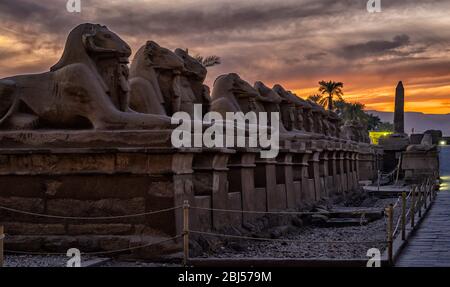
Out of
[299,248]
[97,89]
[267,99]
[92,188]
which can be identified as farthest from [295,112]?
[92,188]

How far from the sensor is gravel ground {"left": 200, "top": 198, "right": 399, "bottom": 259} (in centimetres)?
1116

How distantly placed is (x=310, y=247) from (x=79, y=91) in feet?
14.7

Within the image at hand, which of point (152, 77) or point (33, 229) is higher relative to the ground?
point (152, 77)

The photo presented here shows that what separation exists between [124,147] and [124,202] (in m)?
0.75

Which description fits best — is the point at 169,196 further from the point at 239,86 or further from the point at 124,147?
the point at 239,86

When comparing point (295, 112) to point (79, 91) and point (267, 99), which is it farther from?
point (79, 91)

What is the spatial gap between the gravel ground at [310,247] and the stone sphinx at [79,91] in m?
2.50

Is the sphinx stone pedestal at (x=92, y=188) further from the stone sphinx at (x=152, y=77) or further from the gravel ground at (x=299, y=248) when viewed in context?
the stone sphinx at (x=152, y=77)

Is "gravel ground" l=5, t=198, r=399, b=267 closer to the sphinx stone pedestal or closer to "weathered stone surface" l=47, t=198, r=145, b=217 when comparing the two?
the sphinx stone pedestal

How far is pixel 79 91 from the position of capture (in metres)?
10.7

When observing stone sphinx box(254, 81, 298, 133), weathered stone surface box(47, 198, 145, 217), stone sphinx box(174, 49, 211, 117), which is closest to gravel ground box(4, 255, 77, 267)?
weathered stone surface box(47, 198, 145, 217)

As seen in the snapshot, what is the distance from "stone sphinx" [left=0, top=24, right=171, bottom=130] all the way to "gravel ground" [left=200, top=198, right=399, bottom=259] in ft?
8.20

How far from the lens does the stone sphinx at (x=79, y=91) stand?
1064 cm
